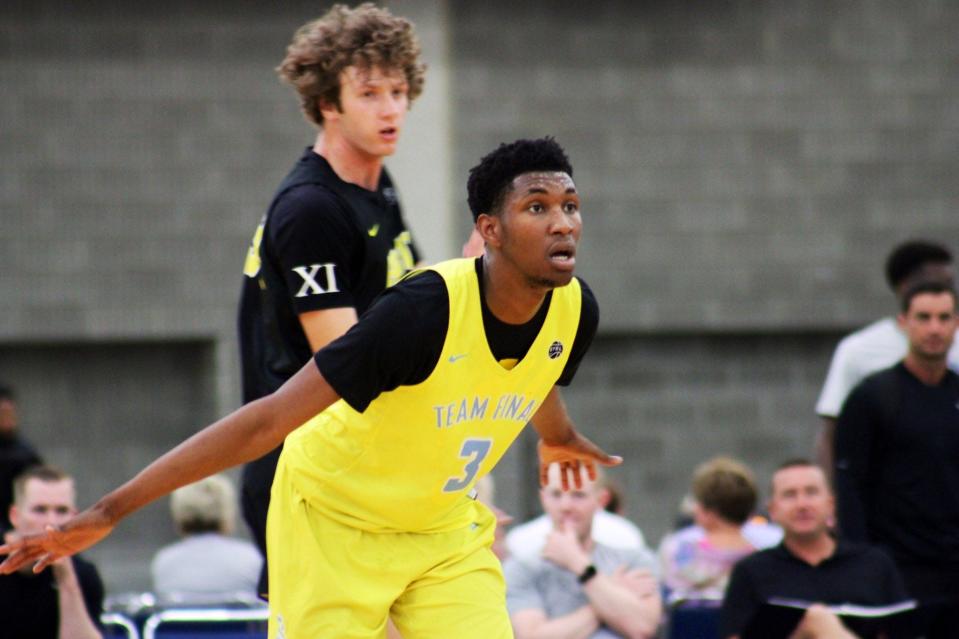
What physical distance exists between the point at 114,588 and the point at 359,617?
8.02 meters

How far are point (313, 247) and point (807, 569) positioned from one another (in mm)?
2979

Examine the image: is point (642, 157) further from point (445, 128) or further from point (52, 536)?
point (52, 536)

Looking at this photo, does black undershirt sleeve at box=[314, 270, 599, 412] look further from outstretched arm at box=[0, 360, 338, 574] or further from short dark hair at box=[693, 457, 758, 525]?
short dark hair at box=[693, 457, 758, 525]

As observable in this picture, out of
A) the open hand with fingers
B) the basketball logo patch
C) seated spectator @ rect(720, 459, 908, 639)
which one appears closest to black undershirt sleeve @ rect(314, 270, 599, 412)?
the basketball logo patch

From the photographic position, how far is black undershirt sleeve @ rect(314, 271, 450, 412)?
3.67 m

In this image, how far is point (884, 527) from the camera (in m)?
6.67

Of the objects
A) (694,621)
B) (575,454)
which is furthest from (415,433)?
(694,621)

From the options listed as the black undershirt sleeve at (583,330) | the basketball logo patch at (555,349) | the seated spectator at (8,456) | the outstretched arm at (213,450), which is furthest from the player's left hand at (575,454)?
the seated spectator at (8,456)

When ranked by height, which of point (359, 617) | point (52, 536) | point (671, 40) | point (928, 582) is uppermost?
point (671, 40)

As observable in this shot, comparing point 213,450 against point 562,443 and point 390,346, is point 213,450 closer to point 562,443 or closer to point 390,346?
point 390,346

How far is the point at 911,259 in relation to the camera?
741 centimetres

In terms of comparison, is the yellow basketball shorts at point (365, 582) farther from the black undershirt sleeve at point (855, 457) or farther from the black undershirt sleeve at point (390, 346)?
the black undershirt sleeve at point (855, 457)

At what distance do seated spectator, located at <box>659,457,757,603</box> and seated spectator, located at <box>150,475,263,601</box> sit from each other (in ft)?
6.25

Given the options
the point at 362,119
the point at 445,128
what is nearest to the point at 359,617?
the point at 362,119
